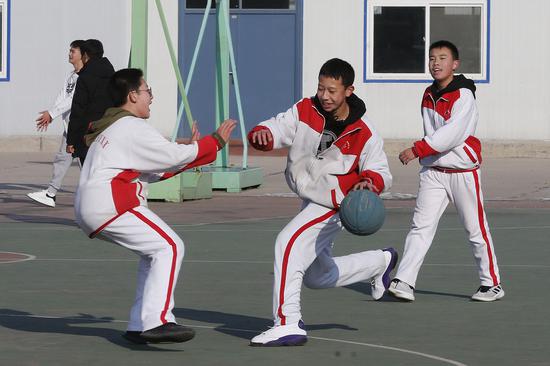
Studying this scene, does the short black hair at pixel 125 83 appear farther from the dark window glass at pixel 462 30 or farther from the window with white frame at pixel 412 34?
the dark window glass at pixel 462 30

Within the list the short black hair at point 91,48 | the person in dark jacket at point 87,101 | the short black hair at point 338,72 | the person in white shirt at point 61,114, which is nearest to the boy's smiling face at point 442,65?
the short black hair at point 338,72

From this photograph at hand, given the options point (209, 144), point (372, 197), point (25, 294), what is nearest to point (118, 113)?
point (209, 144)

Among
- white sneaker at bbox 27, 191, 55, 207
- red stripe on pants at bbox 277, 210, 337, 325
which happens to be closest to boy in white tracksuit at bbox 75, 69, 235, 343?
red stripe on pants at bbox 277, 210, 337, 325

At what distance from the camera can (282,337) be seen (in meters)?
9.26

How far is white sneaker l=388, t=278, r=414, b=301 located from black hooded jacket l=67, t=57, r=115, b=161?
5463mm

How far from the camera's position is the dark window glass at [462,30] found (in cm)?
2714

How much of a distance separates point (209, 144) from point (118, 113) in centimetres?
59

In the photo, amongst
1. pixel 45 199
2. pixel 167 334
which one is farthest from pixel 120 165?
pixel 45 199

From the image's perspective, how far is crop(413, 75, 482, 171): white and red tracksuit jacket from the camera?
440 inches

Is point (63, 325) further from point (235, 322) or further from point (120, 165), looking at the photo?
point (120, 165)

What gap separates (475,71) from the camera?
27.1m

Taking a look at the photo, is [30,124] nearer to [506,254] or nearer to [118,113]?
[506,254]

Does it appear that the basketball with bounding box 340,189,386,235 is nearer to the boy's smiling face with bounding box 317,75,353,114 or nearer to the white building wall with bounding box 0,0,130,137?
the boy's smiling face with bounding box 317,75,353,114

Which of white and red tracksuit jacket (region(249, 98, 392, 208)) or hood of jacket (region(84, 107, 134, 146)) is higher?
hood of jacket (region(84, 107, 134, 146))
